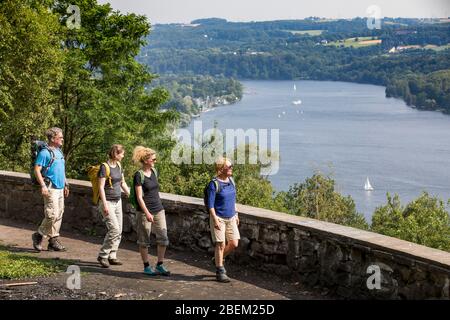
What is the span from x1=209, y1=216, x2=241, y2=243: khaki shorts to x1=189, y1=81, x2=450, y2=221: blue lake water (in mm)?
72891

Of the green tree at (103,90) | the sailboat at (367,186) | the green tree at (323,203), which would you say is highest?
the green tree at (103,90)

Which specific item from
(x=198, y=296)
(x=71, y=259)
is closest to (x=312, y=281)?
(x=198, y=296)

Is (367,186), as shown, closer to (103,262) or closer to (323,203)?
(323,203)

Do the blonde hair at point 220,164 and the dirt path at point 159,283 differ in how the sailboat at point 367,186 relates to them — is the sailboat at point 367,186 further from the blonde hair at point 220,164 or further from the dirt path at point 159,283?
the blonde hair at point 220,164

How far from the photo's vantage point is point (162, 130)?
42.6 meters

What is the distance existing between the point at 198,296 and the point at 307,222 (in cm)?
138

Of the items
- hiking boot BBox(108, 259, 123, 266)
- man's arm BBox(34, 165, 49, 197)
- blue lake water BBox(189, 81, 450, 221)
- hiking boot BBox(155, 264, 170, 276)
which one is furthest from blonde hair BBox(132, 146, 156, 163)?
blue lake water BBox(189, 81, 450, 221)

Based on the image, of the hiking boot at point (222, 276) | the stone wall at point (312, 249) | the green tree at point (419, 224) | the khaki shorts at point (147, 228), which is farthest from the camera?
the green tree at point (419, 224)

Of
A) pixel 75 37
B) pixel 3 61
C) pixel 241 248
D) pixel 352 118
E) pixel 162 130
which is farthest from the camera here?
pixel 352 118

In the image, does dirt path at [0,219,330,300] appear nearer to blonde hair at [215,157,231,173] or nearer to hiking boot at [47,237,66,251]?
hiking boot at [47,237,66,251]

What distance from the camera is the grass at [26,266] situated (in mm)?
7891

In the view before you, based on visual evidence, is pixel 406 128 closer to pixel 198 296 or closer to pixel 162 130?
pixel 162 130

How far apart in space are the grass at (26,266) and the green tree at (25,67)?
15.3 meters

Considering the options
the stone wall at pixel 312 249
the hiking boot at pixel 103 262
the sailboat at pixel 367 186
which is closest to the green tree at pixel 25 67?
the stone wall at pixel 312 249
